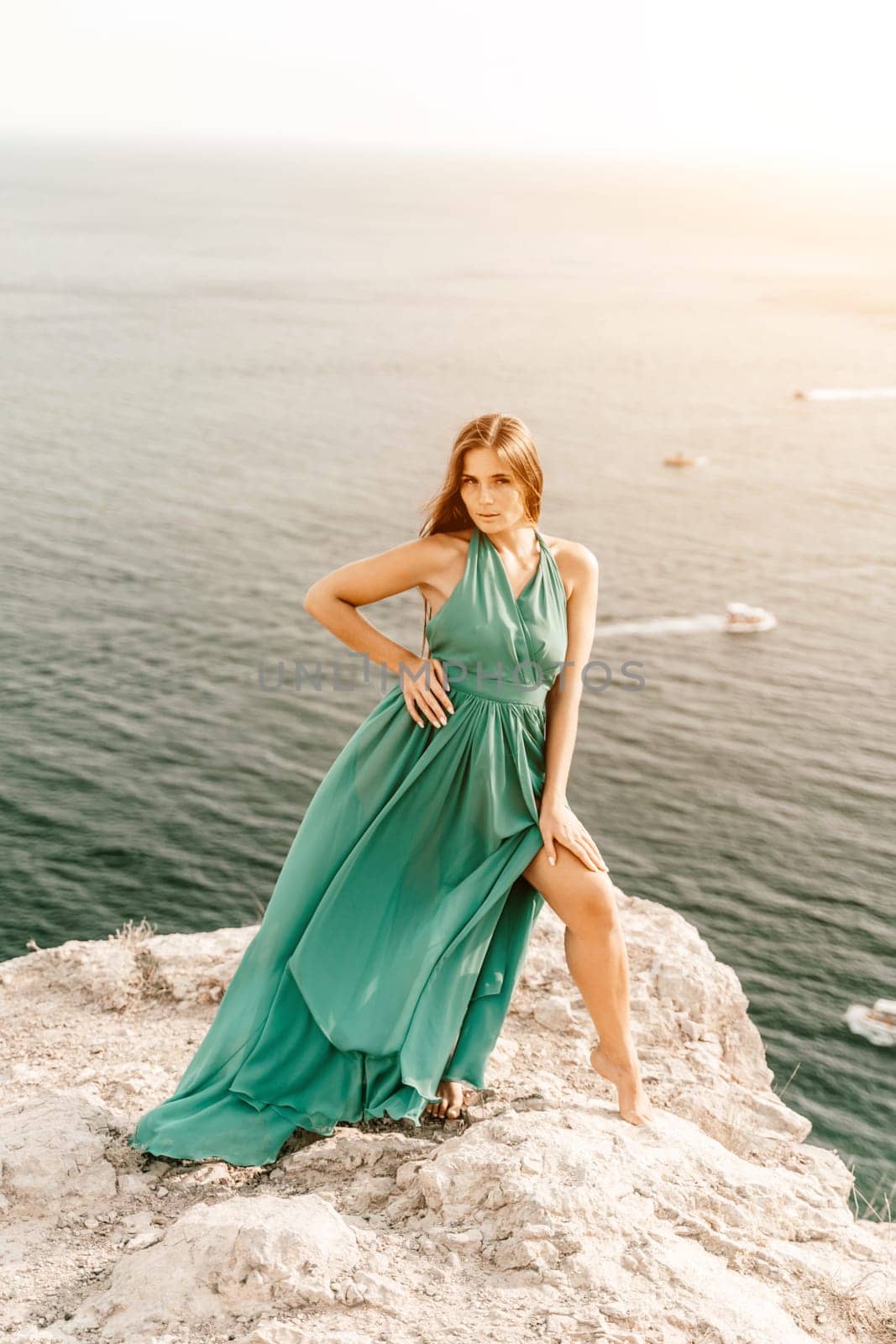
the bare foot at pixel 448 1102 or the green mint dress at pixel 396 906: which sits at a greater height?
the green mint dress at pixel 396 906

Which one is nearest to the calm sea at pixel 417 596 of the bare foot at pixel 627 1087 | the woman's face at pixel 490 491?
the bare foot at pixel 627 1087

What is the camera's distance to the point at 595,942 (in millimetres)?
4434

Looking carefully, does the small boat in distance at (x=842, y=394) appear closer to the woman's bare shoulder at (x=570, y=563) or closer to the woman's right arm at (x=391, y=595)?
the woman's bare shoulder at (x=570, y=563)

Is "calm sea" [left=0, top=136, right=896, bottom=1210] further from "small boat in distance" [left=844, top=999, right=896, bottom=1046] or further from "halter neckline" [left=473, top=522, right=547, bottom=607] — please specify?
"halter neckline" [left=473, top=522, right=547, bottom=607]

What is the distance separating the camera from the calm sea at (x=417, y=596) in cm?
2025

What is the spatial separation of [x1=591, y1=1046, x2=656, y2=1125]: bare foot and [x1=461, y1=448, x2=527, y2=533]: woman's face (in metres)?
1.92

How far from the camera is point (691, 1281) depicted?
374 centimetres

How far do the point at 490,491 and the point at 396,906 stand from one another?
1514 mm

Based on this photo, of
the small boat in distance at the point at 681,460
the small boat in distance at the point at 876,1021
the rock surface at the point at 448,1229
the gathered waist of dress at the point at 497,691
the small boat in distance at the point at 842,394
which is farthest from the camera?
the small boat in distance at the point at 842,394

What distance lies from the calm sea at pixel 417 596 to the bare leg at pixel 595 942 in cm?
752

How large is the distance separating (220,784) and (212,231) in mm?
103684

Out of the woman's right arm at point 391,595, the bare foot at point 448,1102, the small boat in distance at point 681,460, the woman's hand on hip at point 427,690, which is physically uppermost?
the small boat in distance at point 681,460

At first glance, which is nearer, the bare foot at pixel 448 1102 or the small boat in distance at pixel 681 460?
the bare foot at pixel 448 1102

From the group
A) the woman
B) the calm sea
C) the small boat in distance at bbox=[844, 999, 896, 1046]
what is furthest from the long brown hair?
the small boat in distance at bbox=[844, 999, 896, 1046]
